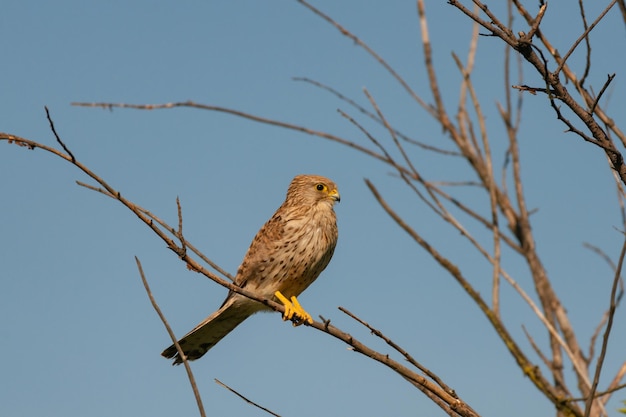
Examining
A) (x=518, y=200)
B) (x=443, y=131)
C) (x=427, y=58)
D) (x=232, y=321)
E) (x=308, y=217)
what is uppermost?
(x=427, y=58)

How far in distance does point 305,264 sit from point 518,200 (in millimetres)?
1292

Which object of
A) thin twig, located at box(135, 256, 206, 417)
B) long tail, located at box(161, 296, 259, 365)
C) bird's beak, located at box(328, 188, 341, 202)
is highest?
bird's beak, located at box(328, 188, 341, 202)

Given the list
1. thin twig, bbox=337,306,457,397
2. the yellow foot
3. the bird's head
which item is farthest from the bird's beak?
thin twig, bbox=337,306,457,397

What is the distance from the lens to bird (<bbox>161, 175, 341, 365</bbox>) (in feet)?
16.1

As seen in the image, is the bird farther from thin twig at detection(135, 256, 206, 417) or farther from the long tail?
thin twig at detection(135, 256, 206, 417)

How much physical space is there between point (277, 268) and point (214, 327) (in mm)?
489

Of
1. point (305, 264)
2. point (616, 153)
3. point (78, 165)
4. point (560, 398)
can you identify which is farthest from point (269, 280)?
point (616, 153)

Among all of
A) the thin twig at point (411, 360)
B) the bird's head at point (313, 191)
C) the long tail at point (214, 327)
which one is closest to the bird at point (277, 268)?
the long tail at point (214, 327)

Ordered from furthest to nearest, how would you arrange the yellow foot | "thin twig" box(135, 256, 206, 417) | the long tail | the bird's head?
the bird's head → the long tail → the yellow foot → "thin twig" box(135, 256, 206, 417)

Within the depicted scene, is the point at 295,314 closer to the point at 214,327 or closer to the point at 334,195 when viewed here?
the point at 214,327

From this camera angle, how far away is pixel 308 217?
521 centimetres

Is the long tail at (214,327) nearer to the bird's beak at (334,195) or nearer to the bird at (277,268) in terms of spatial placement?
the bird at (277,268)

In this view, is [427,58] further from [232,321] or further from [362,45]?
[232,321]

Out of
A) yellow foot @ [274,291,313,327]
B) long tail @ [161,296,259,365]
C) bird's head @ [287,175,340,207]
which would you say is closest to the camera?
yellow foot @ [274,291,313,327]
